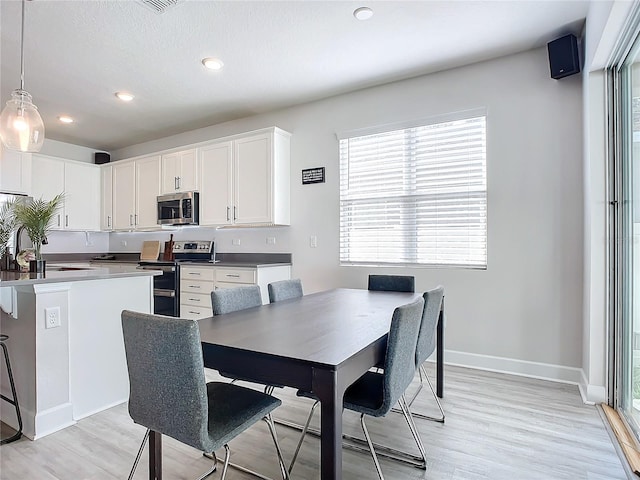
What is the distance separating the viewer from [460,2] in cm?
240

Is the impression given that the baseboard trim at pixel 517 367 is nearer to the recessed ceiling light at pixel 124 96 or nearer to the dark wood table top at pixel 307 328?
the dark wood table top at pixel 307 328

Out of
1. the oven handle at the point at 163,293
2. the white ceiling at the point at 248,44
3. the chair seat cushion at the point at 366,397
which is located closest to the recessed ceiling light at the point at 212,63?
the white ceiling at the point at 248,44

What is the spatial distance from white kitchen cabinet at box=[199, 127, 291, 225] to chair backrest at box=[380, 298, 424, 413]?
8.67 ft

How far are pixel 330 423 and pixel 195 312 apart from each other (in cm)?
350

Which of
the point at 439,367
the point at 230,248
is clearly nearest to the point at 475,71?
the point at 439,367

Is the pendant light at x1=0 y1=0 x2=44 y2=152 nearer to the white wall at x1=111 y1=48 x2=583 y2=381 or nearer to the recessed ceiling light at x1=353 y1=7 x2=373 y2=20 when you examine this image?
the recessed ceiling light at x1=353 y1=7 x2=373 y2=20

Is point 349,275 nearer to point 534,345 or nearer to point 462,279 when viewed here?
point 462,279

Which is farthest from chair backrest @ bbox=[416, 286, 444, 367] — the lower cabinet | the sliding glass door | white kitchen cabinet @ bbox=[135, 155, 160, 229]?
white kitchen cabinet @ bbox=[135, 155, 160, 229]

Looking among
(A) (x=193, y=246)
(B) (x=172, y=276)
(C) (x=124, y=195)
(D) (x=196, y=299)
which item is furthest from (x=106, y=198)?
(D) (x=196, y=299)

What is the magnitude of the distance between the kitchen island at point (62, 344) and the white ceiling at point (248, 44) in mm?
1747

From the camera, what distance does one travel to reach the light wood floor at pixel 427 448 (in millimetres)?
1761

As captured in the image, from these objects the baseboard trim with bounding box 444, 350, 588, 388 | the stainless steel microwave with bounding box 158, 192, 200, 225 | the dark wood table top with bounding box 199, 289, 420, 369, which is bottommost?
the baseboard trim with bounding box 444, 350, 588, 388

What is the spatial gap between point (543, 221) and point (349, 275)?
5.92ft

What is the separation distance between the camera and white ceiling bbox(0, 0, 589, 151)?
2.46 metres
